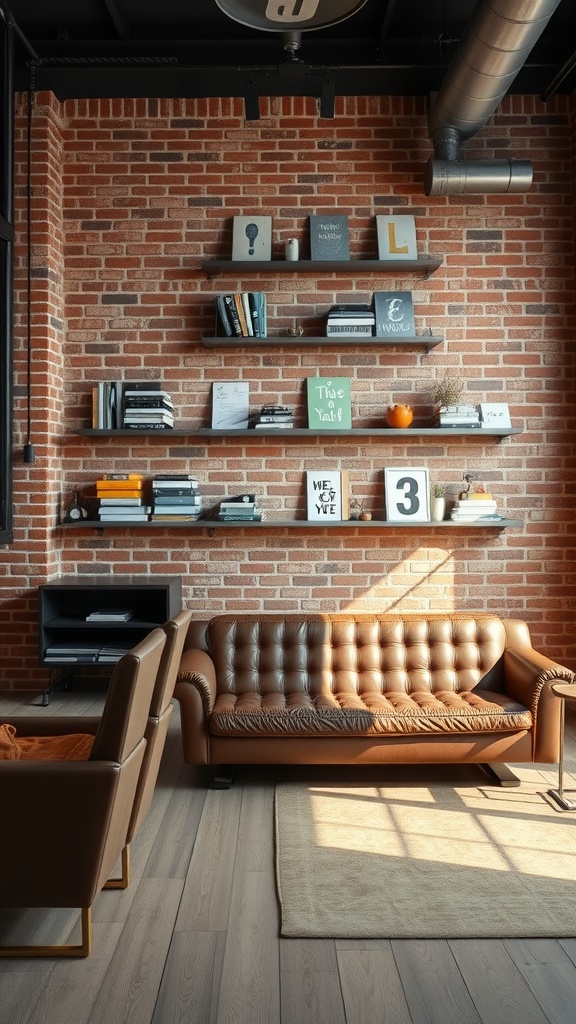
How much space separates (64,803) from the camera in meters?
2.43

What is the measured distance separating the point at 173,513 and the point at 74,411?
973mm

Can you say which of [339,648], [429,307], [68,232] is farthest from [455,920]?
[68,232]

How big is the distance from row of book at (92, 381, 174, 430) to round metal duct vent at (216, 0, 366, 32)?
295 cm

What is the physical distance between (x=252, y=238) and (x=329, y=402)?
3.77 ft

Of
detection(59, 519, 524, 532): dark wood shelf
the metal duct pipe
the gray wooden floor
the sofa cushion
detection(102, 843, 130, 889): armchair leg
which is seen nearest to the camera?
the gray wooden floor

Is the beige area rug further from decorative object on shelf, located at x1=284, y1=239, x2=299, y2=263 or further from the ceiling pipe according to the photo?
the ceiling pipe

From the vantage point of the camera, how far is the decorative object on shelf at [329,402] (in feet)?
18.5

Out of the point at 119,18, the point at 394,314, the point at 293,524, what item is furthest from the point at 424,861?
Result: the point at 119,18

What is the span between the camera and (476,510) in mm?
5500

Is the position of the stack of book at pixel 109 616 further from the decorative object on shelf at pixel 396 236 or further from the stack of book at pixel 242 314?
the decorative object on shelf at pixel 396 236

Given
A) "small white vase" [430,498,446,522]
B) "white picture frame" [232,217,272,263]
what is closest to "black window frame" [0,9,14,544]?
"white picture frame" [232,217,272,263]

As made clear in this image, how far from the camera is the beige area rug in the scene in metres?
2.74

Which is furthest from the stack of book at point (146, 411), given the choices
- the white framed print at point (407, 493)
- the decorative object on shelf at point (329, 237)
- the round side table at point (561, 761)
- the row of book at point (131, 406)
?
the round side table at point (561, 761)

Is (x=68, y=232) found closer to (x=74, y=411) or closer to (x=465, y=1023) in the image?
(x=74, y=411)
